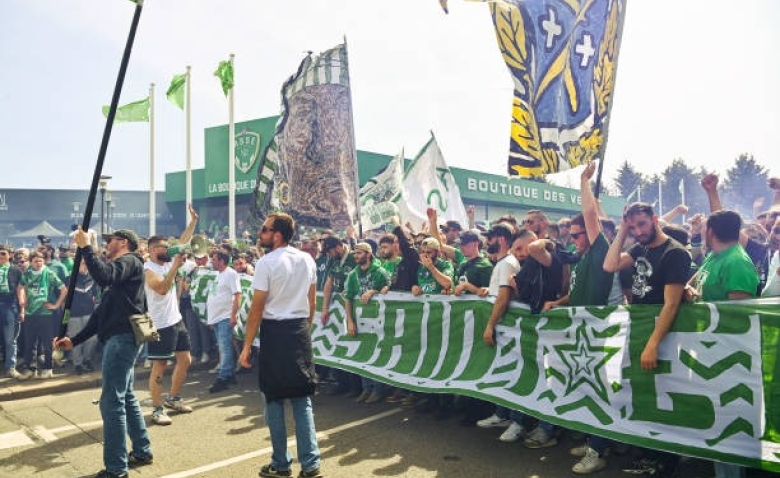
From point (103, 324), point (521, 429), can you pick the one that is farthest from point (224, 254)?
point (521, 429)

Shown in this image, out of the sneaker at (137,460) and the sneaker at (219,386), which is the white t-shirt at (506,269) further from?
the sneaker at (219,386)

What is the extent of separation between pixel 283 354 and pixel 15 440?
12.3 ft

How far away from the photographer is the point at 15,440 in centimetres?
611

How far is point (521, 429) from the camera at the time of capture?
17.9 ft

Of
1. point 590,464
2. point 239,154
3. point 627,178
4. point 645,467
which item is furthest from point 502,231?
point 627,178

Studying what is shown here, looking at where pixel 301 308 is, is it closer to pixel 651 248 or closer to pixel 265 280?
pixel 265 280

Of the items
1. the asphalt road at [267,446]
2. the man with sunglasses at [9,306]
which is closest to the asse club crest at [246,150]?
the man with sunglasses at [9,306]

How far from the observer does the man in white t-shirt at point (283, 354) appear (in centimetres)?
434

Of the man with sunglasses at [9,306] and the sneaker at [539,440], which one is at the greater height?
the man with sunglasses at [9,306]

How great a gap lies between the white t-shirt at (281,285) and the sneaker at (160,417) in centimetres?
282

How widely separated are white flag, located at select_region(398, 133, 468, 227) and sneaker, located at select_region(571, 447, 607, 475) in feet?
28.3

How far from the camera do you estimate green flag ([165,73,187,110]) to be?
19.8 m

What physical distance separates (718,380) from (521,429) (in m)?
1.95

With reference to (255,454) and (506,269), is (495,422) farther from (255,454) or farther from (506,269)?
(255,454)
